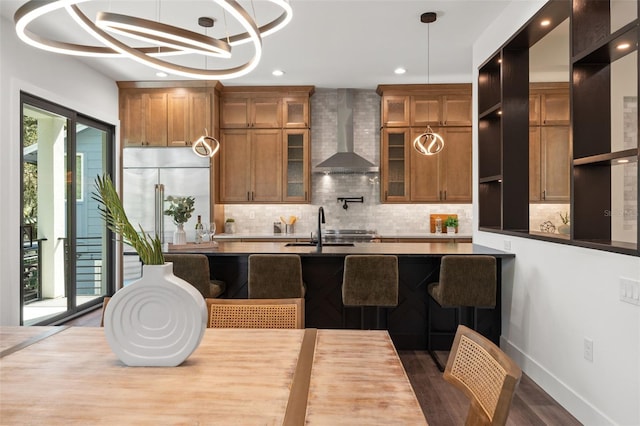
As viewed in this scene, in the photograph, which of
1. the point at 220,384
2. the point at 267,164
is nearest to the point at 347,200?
the point at 267,164

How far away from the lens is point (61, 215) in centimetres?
482

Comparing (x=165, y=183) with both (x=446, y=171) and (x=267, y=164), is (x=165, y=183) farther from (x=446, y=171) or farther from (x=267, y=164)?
(x=446, y=171)

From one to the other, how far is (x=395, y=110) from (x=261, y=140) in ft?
6.46

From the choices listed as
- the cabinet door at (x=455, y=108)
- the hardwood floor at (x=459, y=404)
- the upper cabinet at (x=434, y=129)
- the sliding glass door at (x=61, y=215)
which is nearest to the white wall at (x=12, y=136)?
the sliding glass door at (x=61, y=215)

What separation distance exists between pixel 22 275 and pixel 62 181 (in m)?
1.20

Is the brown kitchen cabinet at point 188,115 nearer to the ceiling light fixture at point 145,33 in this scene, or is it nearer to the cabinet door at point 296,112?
the cabinet door at point 296,112

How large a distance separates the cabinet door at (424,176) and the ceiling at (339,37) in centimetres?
104

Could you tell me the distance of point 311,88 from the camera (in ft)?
20.1

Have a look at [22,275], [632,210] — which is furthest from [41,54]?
[632,210]

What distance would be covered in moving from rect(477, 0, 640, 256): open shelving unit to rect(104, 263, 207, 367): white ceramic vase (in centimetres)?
200

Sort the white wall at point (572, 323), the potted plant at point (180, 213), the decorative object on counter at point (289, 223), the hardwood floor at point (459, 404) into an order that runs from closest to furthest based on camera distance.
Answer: the white wall at point (572, 323) < the hardwood floor at point (459, 404) < the potted plant at point (180, 213) < the decorative object on counter at point (289, 223)

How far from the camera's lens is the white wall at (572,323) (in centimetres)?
215

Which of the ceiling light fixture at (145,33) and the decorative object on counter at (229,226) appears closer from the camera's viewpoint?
the ceiling light fixture at (145,33)

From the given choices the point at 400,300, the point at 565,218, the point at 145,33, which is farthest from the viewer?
the point at 565,218
